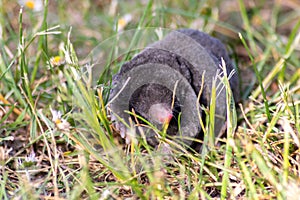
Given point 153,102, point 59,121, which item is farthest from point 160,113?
point 59,121

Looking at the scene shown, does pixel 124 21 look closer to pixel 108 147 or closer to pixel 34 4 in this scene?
pixel 34 4

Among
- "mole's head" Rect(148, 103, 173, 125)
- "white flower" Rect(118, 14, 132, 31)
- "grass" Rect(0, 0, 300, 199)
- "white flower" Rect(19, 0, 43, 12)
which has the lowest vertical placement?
"grass" Rect(0, 0, 300, 199)

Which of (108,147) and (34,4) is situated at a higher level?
(34,4)

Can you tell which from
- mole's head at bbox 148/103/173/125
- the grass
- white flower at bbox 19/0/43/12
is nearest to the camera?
the grass

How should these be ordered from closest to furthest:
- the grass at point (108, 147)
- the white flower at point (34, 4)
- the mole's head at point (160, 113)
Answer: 1. the grass at point (108, 147)
2. the mole's head at point (160, 113)
3. the white flower at point (34, 4)

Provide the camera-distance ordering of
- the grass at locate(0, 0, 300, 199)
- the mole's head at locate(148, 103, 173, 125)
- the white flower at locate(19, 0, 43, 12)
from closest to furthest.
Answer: the grass at locate(0, 0, 300, 199) < the mole's head at locate(148, 103, 173, 125) < the white flower at locate(19, 0, 43, 12)

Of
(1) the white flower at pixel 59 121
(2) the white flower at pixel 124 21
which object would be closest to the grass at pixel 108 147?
(1) the white flower at pixel 59 121

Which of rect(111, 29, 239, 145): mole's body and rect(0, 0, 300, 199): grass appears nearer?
rect(0, 0, 300, 199): grass

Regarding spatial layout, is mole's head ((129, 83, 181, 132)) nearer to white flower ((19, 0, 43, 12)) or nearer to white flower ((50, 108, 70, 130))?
white flower ((50, 108, 70, 130))

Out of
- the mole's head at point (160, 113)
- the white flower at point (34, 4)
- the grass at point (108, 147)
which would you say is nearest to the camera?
the grass at point (108, 147)

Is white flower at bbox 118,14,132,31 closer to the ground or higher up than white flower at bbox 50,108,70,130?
higher up

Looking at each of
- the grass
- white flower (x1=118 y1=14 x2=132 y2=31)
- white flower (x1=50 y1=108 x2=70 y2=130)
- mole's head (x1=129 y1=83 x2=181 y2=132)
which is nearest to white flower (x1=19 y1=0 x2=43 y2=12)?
the grass

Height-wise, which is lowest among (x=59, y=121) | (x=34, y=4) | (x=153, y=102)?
(x=59, y=121)

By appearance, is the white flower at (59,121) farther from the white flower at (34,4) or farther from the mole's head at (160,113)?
the white flower at (34,4)
